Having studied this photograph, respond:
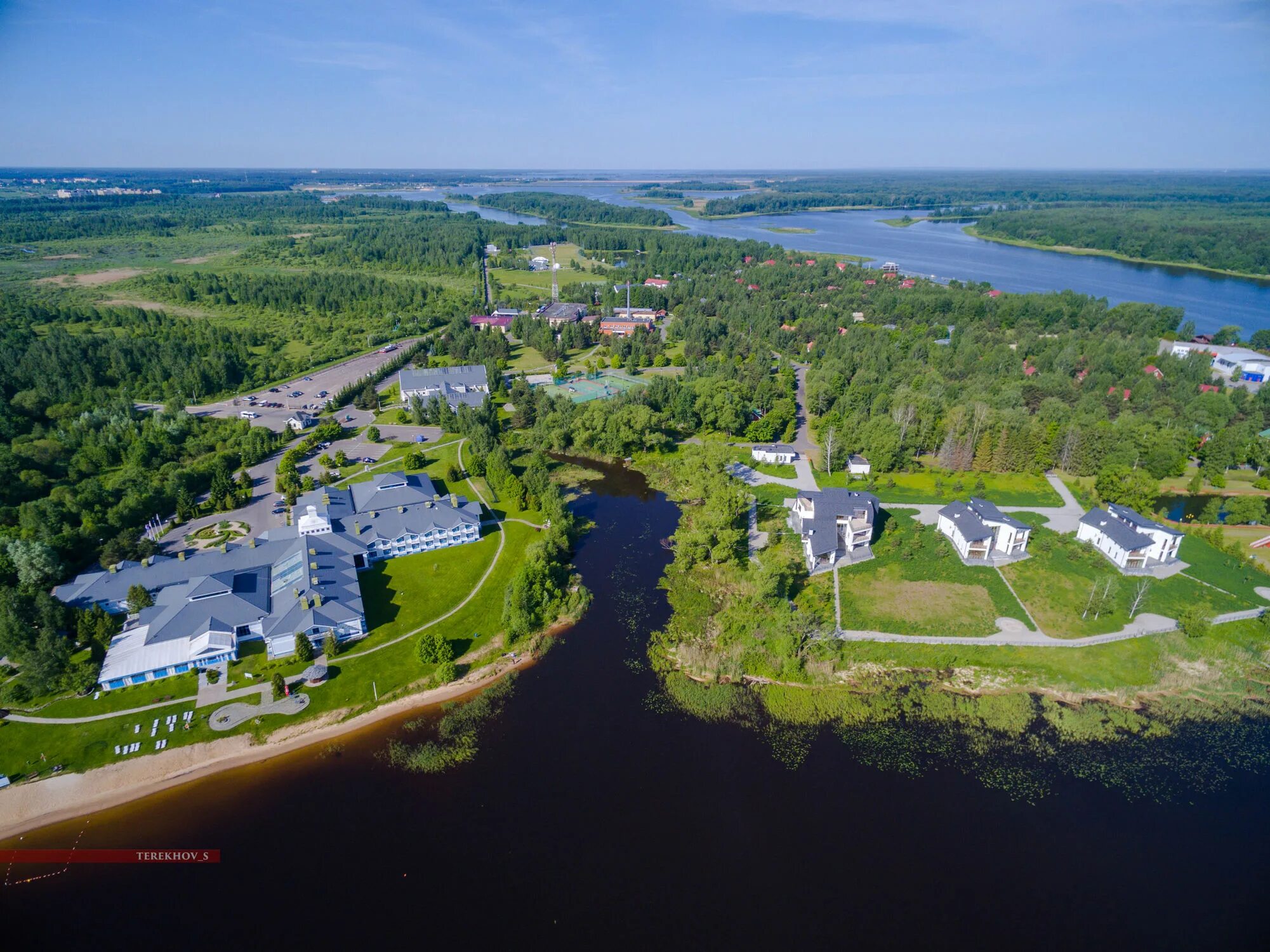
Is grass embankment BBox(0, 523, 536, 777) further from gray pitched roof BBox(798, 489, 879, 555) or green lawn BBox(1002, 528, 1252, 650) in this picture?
green lawn BBox(1002, 528, 1252, 650)

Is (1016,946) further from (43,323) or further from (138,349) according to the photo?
(43,323)

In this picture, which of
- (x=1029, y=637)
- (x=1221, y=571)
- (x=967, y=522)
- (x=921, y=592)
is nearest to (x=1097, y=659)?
(x=1029, y=637)

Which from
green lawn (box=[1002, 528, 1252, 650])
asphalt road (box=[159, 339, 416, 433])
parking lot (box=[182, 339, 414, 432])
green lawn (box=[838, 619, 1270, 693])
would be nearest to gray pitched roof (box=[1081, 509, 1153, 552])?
green lawn (box=[1002, 528, 1252, 650])

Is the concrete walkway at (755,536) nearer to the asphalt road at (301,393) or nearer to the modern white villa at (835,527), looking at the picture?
the modern white villa at (835,527)

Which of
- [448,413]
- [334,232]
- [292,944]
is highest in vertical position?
[334,232]

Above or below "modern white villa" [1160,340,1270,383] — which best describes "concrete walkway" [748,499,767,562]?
below

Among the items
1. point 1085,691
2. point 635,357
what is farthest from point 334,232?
point 1085,691

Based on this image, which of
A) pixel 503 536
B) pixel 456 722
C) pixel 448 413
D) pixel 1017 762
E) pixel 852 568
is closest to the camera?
pixel 1017 762
